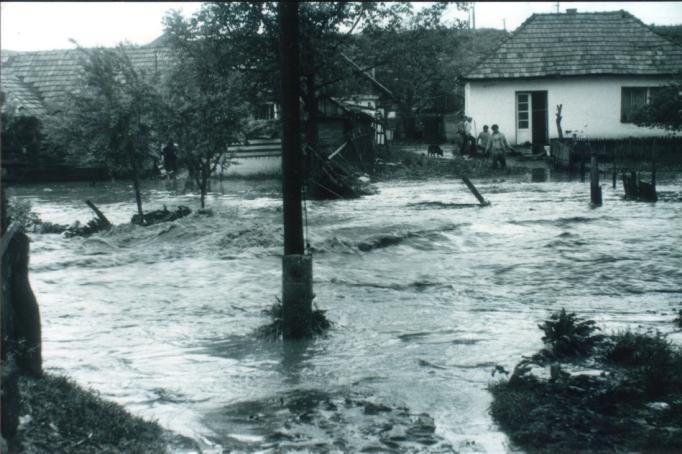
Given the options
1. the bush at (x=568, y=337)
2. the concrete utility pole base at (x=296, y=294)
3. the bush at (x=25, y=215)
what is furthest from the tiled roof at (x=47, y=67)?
the bush at (x=568, y=337)

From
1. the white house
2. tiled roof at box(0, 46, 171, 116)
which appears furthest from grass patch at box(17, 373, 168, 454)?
the white house

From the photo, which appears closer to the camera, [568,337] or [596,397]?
[596,397]

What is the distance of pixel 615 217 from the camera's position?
17.5 metres

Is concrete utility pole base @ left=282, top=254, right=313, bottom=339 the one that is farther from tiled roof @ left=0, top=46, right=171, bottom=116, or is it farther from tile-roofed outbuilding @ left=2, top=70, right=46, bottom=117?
tiled roof @ left=0, top=46, right=171, bottom=116

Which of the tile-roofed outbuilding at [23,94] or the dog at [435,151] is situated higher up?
the tile-roofed outbuilding at [23,94]

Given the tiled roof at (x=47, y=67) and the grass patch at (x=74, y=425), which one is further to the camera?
the tiled roof at (x=47, y=67)

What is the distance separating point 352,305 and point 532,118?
25911 millimetres

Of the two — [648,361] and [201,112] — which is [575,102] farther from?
[648,361]

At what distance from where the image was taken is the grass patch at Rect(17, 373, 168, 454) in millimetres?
4965

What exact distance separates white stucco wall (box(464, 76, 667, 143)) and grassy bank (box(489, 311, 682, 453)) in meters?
28.0

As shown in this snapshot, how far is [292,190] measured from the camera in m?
8.44

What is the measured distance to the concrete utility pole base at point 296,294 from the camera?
8.49 m

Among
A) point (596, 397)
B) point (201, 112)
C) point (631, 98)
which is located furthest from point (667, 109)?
point (596, 397)

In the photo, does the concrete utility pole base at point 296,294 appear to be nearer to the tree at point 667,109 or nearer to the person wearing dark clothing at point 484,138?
the tree at point 667,109
